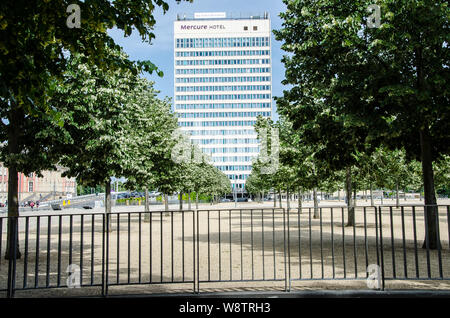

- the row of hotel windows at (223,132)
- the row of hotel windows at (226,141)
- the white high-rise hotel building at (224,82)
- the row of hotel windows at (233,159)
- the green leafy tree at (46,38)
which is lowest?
the green leafy tree at (46,38)

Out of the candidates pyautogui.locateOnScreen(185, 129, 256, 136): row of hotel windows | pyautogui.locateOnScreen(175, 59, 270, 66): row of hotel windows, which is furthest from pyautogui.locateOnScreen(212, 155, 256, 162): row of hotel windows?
pyautogui.locateOnScreen(175, 59, 270, 66): row of hotel windows

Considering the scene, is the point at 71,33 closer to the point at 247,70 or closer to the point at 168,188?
the point at 168,188

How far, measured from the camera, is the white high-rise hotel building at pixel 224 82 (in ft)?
439

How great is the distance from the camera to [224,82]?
133750mm

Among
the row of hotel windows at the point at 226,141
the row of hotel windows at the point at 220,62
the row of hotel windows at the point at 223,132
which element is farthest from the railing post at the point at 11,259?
the row of hotel windows at the point at 220,62

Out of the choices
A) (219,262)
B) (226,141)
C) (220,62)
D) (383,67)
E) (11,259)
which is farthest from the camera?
(226,141)

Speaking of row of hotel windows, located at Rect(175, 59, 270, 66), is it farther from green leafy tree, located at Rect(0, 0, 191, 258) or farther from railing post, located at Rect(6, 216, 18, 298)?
railing post, located at Rect(6, 216, 18, 298)

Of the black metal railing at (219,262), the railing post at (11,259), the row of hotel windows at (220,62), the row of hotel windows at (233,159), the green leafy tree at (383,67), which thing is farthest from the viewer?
the row of hotel windows at (233,159)

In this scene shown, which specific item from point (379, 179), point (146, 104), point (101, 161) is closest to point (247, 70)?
point (146, 104)

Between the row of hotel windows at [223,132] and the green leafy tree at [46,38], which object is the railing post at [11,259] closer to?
the green leafy tree at [46,38]

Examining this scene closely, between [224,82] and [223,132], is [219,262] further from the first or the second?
[224,82]

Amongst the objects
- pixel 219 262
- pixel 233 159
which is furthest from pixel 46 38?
pixel 233 159

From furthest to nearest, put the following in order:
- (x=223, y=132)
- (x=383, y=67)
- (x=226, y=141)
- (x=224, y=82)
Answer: (x=226, y=141)
(x=223, y=132)
(x=224, y=82)
(x=383, y=67)
